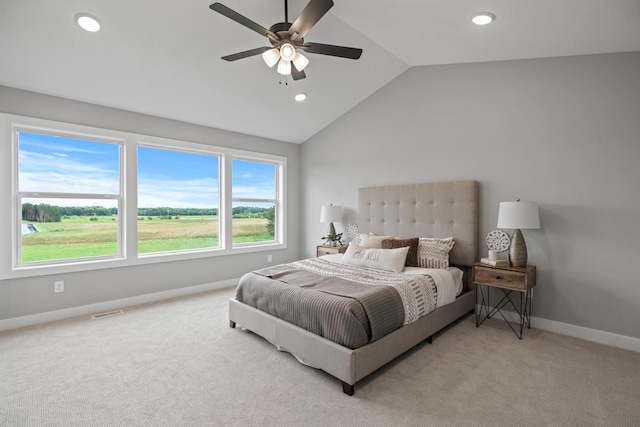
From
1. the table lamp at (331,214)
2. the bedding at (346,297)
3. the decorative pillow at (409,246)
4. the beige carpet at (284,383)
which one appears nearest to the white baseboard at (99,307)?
the beige carpet at (284,383)

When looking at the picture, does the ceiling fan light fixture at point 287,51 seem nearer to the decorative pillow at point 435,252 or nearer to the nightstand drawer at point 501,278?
the decorative pillow at point 435,252

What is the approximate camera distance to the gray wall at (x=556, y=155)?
296 centimetres

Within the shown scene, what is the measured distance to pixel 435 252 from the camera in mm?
3777

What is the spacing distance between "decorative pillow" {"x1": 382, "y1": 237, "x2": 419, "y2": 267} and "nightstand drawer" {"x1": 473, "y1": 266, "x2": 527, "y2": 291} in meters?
0.67

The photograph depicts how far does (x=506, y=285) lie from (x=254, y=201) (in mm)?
4044

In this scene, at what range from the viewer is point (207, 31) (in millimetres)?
3088

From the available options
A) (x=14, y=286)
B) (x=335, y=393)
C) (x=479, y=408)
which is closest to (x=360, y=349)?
(x=335, y=393)

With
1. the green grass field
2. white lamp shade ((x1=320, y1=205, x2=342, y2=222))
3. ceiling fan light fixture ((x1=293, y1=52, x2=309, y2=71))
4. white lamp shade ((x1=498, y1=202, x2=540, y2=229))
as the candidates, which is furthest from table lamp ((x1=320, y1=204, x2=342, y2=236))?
ceiling fan light fixture ((x1=293, y1=52, x2=309, y2=71))

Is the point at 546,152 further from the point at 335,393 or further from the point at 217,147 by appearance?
the point at 217,147

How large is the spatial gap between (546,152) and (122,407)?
14.2ft

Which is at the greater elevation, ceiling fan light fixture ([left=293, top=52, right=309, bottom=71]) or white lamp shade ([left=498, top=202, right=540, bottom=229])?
ceiling fan light fixture ([left=293, top=52, right=309, bottom=71])

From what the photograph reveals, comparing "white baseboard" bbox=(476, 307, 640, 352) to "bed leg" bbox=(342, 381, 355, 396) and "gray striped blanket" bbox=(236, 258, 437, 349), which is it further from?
"bed leg" bbox=(342, 381, 355, 396)

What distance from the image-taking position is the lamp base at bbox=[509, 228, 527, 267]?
3.28 metres

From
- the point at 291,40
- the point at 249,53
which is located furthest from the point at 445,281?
the point at 249,53
